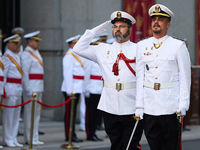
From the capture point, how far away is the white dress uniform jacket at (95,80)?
36.9 ft

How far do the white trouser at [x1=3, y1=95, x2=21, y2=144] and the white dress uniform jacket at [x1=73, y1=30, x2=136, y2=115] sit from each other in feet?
10.9

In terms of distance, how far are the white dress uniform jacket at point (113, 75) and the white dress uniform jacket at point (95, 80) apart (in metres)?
4.17

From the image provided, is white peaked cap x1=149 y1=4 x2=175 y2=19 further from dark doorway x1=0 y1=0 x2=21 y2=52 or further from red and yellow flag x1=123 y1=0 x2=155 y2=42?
dark doorway x1=0 y1=0 x2=21 y2=52

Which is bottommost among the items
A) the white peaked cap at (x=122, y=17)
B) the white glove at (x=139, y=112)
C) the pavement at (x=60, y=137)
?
the pavement at (x=60, y=137)

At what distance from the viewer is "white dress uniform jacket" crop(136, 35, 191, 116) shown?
6.23 meters

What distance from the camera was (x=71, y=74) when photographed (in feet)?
34.8

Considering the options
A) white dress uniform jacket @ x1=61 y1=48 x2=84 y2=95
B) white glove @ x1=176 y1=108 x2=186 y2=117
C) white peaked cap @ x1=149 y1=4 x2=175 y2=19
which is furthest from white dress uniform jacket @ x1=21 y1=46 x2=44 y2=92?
white glove @ x1=176 y1=108 x2=186 y2=117

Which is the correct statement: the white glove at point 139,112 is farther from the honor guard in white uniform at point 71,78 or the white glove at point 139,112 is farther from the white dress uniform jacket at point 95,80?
the white dress uniform jacket at point 95,80

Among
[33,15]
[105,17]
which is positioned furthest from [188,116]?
[33,15]

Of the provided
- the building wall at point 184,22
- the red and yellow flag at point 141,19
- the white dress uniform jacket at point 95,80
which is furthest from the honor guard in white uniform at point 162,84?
the building wall at point 184,22

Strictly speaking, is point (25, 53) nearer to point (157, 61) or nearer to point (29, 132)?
point (29, 132)

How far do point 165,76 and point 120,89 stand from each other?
73cm

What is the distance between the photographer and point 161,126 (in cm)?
632

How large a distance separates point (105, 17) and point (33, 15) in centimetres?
192
